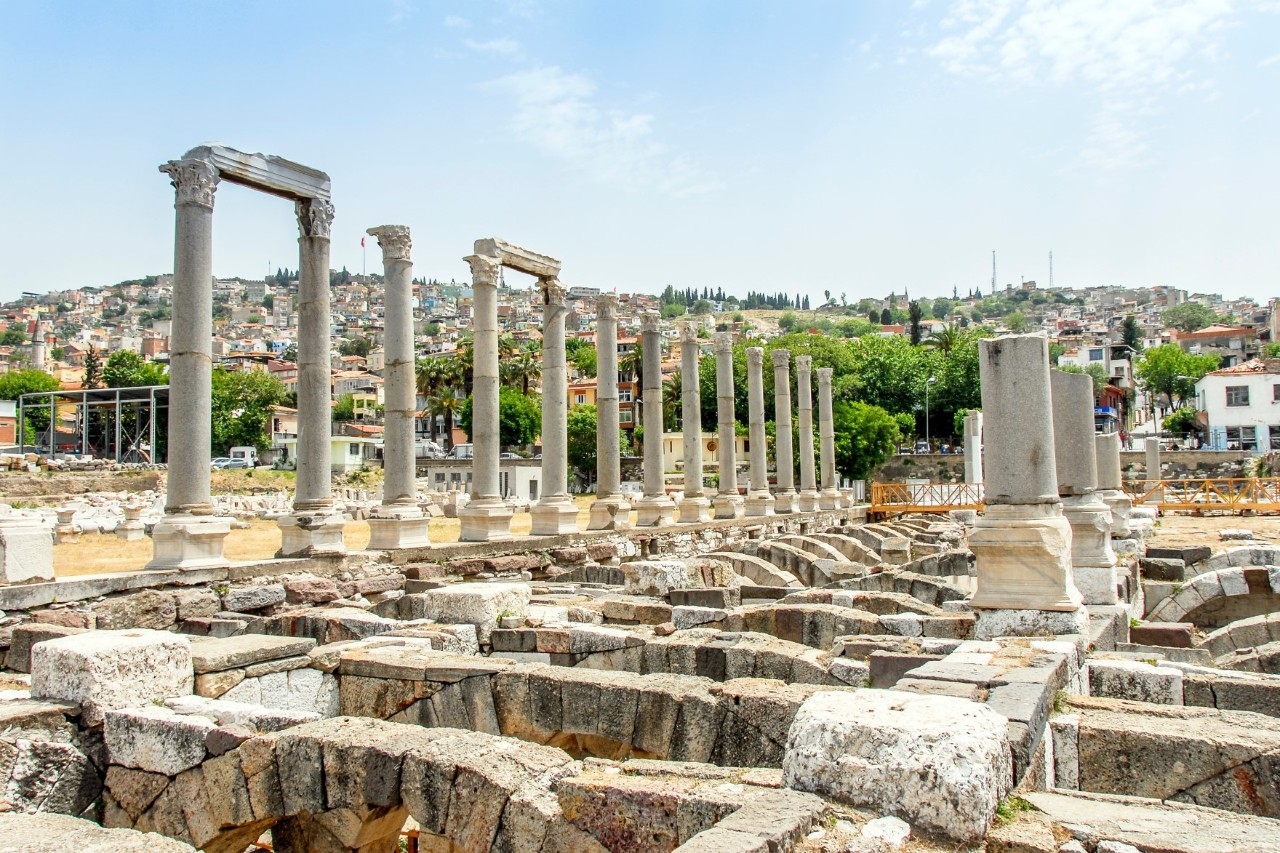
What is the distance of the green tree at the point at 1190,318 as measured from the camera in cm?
17212

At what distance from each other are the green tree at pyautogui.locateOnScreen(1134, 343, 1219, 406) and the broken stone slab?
316ft

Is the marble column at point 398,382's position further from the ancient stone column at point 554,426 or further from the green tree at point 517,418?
the green tree at point 517,418

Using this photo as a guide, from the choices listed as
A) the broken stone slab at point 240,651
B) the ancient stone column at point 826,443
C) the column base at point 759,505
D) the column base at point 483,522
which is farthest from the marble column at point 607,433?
the ancient stone column at point 826,443

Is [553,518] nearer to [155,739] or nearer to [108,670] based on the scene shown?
[108,670]

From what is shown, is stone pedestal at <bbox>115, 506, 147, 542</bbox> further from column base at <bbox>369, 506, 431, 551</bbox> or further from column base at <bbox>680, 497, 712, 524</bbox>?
column base at <bbox>680, 497, 712, 524</bbox>

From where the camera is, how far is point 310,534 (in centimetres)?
1389

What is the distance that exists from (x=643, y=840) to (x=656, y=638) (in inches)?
167

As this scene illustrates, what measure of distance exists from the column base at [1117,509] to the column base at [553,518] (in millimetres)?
9658

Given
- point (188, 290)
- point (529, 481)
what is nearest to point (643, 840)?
point (188, 290)

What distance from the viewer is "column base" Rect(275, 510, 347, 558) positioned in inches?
545

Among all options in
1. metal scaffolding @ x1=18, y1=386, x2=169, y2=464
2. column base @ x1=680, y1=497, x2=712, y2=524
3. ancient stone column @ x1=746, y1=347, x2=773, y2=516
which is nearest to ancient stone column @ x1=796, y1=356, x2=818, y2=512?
ancient stone column @ x1=746, y1=347, x2=773, y2=516

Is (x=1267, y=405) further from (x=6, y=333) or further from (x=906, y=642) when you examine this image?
(x=6, y=333)

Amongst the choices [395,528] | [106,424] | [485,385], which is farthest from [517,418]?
[395,528]

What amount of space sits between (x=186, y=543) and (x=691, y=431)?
1680cm
